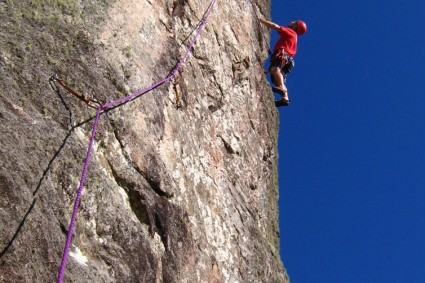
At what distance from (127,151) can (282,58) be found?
295 inches

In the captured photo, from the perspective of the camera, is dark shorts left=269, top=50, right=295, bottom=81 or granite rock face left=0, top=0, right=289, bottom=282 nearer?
granite rock face left=0, top=0, right=289, bottom=282

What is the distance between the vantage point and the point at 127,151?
7074 millimetres

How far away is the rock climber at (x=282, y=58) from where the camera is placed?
45.3ft

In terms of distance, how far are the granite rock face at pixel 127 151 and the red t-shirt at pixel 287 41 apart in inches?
113

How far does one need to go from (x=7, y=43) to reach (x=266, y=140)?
273 inches

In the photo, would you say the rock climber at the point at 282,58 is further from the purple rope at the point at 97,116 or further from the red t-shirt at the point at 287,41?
the purple rope at the point at 97,116

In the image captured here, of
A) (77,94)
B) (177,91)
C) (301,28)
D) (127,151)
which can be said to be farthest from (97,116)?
(301,28)

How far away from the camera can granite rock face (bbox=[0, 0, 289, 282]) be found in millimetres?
5582

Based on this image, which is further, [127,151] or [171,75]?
[171,75]

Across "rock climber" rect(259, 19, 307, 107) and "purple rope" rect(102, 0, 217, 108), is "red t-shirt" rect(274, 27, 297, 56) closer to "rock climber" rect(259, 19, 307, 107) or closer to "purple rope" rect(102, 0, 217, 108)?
"rock climber" rect(259, 19, 307, 107)

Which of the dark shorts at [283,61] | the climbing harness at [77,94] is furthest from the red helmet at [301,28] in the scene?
the climbing harness at [77,94]

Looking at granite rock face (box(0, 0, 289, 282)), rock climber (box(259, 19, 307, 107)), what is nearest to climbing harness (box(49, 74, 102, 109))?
granite rock face (box(0, 0, 289, 282))

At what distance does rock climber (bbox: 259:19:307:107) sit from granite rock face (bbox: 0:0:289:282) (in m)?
2.60

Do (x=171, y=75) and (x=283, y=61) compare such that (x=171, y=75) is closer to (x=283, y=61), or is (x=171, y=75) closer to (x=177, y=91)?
(x=177, y=91)
